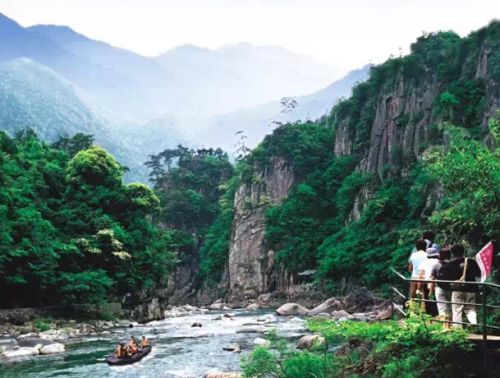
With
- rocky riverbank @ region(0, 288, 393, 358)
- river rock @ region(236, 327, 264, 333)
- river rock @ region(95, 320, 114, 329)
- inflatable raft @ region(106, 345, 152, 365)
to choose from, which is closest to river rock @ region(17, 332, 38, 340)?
rocky riverbank @ region(0, 288, 393, 358)

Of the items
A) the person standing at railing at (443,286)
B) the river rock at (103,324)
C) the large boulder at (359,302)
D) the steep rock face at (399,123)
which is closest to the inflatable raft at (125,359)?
the person standing at railing at (443,286)

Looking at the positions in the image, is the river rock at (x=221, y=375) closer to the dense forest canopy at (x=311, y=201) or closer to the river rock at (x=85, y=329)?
the dense forest canopy at (x=311, y=201)

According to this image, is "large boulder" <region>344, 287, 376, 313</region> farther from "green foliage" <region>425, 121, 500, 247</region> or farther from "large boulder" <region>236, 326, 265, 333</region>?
"green foliage" <region>425, 121, 500, 247</region>

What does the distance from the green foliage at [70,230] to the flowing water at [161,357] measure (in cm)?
592

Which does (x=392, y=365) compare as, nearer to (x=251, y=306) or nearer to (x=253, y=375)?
(x=253, y=375)

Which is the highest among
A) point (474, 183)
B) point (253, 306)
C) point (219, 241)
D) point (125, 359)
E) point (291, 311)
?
point (474, 183)

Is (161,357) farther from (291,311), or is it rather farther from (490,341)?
(291,311)

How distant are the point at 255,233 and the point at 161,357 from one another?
4893cm

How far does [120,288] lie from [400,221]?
23527 millimetres

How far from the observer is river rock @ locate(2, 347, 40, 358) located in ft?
75.2

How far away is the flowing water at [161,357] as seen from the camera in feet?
63.5

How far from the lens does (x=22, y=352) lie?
77.4 feet

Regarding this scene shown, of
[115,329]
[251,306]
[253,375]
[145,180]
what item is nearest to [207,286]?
[251,306]

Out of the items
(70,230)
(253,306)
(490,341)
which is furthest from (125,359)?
(253,306)
